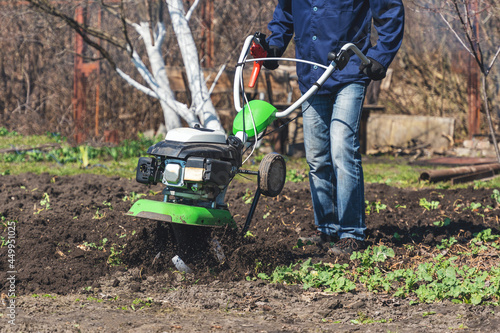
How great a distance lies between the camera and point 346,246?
365 cm

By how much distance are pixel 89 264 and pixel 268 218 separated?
1507mm

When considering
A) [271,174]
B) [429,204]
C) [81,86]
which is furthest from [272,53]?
[81,86]

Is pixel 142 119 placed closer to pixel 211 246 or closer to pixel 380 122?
pixel 380 122

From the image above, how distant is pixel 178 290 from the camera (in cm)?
303

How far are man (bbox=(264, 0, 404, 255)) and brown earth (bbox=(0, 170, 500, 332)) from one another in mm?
303

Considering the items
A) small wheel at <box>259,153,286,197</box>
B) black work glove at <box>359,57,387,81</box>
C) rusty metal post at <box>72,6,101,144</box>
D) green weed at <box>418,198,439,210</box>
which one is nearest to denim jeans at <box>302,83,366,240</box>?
black work glove at <box>359,57,387,81</box>

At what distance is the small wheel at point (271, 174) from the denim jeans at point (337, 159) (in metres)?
0.48

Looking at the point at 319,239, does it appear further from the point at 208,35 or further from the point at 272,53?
the point at 208,35

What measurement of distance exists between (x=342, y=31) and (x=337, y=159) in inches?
29.2

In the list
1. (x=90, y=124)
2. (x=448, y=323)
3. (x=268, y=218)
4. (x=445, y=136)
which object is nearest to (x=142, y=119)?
A: (x=90, y=124)

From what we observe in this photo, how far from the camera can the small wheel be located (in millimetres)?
3178

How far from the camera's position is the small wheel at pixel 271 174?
10.4ft

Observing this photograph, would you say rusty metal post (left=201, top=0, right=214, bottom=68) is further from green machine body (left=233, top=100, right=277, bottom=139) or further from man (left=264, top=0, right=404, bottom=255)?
green machine body (left=233, top=100, right=277, bottom=139)

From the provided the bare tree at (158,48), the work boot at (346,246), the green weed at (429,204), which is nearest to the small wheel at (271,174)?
the work boot at (346,246)
